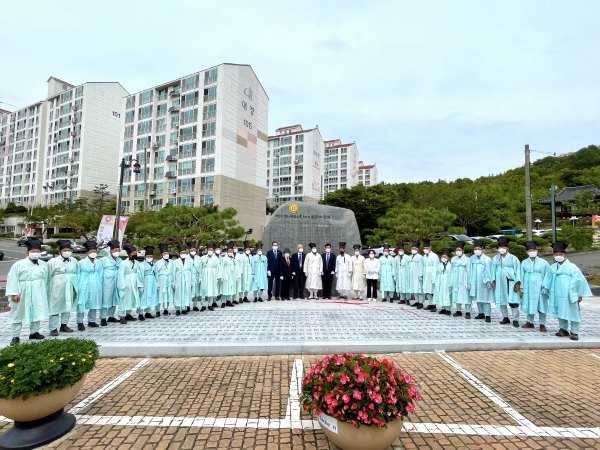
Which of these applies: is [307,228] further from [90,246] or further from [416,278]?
[90,246]

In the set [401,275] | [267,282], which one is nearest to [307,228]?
[267,282]

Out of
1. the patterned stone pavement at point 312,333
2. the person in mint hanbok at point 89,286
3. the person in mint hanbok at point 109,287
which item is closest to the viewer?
the patterned stone pavement at point 312,333

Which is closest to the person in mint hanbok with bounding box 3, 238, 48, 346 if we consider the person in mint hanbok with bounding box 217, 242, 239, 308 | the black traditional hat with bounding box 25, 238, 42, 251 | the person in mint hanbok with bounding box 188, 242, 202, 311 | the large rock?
the black traditional hat with bounding box 25, 238, 42, 251

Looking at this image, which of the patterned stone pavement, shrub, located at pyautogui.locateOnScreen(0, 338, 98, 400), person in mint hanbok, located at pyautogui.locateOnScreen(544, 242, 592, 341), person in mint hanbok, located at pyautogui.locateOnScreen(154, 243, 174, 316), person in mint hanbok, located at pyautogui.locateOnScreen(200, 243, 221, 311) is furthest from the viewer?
person in mint hanbok, located at pyautogui.locateOnScreen(200, 243, 221, 311)

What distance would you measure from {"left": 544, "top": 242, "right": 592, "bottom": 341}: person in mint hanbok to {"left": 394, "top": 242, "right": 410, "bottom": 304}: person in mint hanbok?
12.1 ft

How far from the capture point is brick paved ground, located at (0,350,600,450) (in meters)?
3.21

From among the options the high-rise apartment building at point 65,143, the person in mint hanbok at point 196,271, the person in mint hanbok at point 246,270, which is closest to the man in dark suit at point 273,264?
the person in mint hanbok at point 246,270

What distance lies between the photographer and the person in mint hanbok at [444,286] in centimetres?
860

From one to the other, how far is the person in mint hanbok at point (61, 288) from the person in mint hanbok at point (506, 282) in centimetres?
902

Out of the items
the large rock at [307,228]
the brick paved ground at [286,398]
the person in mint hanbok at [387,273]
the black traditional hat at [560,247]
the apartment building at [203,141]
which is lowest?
the brick paved ground at [286,398]

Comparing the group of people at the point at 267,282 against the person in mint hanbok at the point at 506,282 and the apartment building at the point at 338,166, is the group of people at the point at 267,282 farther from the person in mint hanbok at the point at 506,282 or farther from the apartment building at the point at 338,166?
the apartment building at the point at 338,166

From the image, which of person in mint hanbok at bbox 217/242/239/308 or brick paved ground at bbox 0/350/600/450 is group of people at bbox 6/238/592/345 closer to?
person in mint hanbok at bbox 217/242/239/308

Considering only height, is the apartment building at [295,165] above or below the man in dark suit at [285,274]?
above

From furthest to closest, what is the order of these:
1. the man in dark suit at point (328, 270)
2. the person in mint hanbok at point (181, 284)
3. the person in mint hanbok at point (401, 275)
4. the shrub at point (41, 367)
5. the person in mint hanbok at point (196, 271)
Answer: the man in dark suit at point (328, 270), the person in mint hanbok at point (401, 275), the person in mint hanbok at point (196, 271), the person in mint hanbok at point (181, 284), the shrub at point (41, 367)
